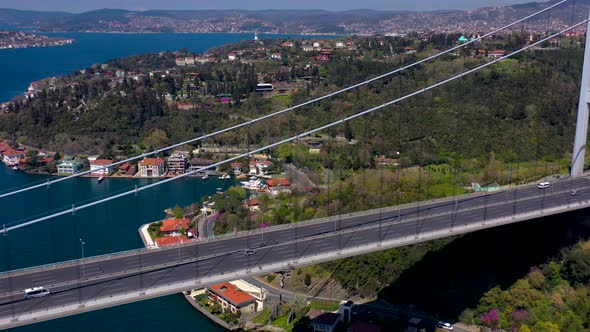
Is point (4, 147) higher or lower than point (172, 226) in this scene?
lower

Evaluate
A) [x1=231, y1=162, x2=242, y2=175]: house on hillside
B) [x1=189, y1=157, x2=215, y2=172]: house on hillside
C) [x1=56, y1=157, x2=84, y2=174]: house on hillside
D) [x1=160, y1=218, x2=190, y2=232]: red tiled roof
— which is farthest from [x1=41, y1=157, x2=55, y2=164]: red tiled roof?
[x1=160, y1=218, x2=190, y2=232]: red tiled roof

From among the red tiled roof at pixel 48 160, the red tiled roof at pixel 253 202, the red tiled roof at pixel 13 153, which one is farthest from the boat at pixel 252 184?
the red tiled roof at pixel 13 153

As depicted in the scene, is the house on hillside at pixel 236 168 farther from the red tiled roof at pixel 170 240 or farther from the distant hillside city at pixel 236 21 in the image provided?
the distant hillside city at pixel 236 21

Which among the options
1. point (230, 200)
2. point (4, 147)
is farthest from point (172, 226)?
point (4, 147)

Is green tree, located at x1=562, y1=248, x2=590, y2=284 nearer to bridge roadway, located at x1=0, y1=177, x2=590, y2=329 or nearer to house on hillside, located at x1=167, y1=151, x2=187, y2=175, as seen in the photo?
bridge roadway, located at x1=0, y1=177, x2=590, y2=329

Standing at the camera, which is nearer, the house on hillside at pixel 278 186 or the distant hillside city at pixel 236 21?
the house on hillside at pixel 278 186

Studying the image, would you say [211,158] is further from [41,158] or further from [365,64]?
[365,64]

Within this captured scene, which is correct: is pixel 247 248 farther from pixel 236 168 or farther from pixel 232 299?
pixel 236 168
